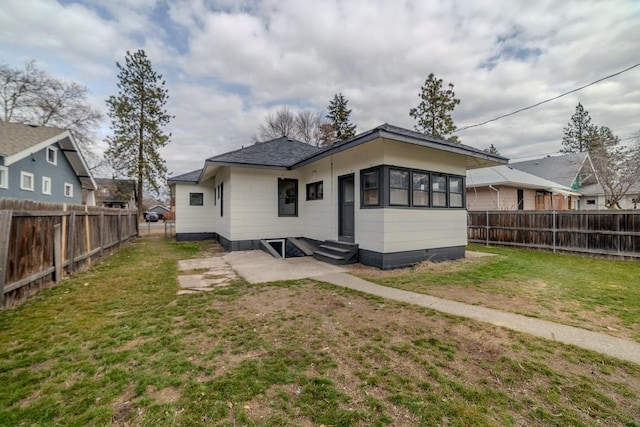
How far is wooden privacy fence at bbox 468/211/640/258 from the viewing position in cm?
853

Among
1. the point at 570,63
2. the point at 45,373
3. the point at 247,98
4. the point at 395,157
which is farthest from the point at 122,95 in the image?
the point at 570,63

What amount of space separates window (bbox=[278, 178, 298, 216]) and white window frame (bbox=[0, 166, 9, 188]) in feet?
37.7

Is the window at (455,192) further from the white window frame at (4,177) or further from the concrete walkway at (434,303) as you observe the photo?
the white window frame at (4,177)

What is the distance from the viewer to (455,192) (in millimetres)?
8953

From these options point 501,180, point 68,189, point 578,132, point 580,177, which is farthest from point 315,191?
point 578,132

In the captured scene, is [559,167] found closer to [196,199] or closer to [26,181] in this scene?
[196,199]

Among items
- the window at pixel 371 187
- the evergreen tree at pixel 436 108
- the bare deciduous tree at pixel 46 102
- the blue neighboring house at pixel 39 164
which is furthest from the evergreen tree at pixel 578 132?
the bare deciduous tree at pixel 46 102

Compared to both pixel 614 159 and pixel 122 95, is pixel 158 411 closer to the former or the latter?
pixel 122 95

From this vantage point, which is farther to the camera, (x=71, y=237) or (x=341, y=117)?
(x=341, y=117)

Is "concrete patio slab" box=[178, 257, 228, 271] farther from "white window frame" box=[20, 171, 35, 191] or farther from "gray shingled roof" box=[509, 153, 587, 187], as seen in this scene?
"gray shingled roof" box=[509, 153, 587, 187]

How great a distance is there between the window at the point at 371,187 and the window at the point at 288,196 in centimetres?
409

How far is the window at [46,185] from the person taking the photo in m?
14.1

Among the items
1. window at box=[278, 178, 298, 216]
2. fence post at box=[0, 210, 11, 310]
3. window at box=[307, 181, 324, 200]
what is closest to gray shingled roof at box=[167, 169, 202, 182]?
window at box=[278, 178, 298, 216]

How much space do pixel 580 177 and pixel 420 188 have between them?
24.5m
